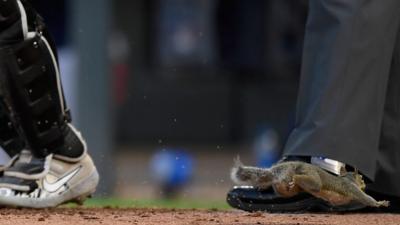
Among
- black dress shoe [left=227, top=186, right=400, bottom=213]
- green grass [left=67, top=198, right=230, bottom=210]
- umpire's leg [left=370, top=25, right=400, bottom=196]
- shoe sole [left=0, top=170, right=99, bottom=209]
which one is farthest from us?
green grass [left=67, top=198, right=230, bottom=210]

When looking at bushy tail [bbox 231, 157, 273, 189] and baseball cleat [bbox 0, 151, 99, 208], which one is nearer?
bushy tail [bbox 231, 157, 273, 189]

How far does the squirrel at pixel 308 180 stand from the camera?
447cm

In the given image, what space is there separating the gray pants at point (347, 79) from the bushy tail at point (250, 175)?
0.47 feet

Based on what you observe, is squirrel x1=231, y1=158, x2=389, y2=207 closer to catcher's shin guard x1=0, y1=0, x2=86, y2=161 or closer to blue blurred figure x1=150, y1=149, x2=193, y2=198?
catcher's shin guard x1=0, y1=0, x2=86, y2=161

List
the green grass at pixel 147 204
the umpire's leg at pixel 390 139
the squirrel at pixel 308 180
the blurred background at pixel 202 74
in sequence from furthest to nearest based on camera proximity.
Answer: the blurred background at pixel 202 74 → the green grass at pixel 147 204 → the umpire's leg at pixel 390 139 → the squirrel at pixel 308 180

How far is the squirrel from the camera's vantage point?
176 inches

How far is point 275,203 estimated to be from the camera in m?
4.72

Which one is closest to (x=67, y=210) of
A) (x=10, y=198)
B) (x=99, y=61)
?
(x=10, y=198)

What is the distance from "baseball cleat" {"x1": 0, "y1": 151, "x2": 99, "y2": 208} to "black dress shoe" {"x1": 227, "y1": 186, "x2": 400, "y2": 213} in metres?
0.67

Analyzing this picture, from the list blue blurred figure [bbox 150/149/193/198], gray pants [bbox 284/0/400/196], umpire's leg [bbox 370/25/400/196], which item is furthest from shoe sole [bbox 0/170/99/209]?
blue blurred figure [bbox 150/149/193/198]

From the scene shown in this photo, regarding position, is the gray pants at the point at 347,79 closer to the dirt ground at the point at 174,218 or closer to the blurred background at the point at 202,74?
the dirt ground at the point at 174,218

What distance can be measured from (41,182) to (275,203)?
0.94 meters

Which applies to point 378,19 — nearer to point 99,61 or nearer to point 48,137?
point 48,137

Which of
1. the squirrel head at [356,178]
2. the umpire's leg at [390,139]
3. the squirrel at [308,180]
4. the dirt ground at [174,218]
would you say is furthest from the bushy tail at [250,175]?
the umpire's leg at [390,139]
